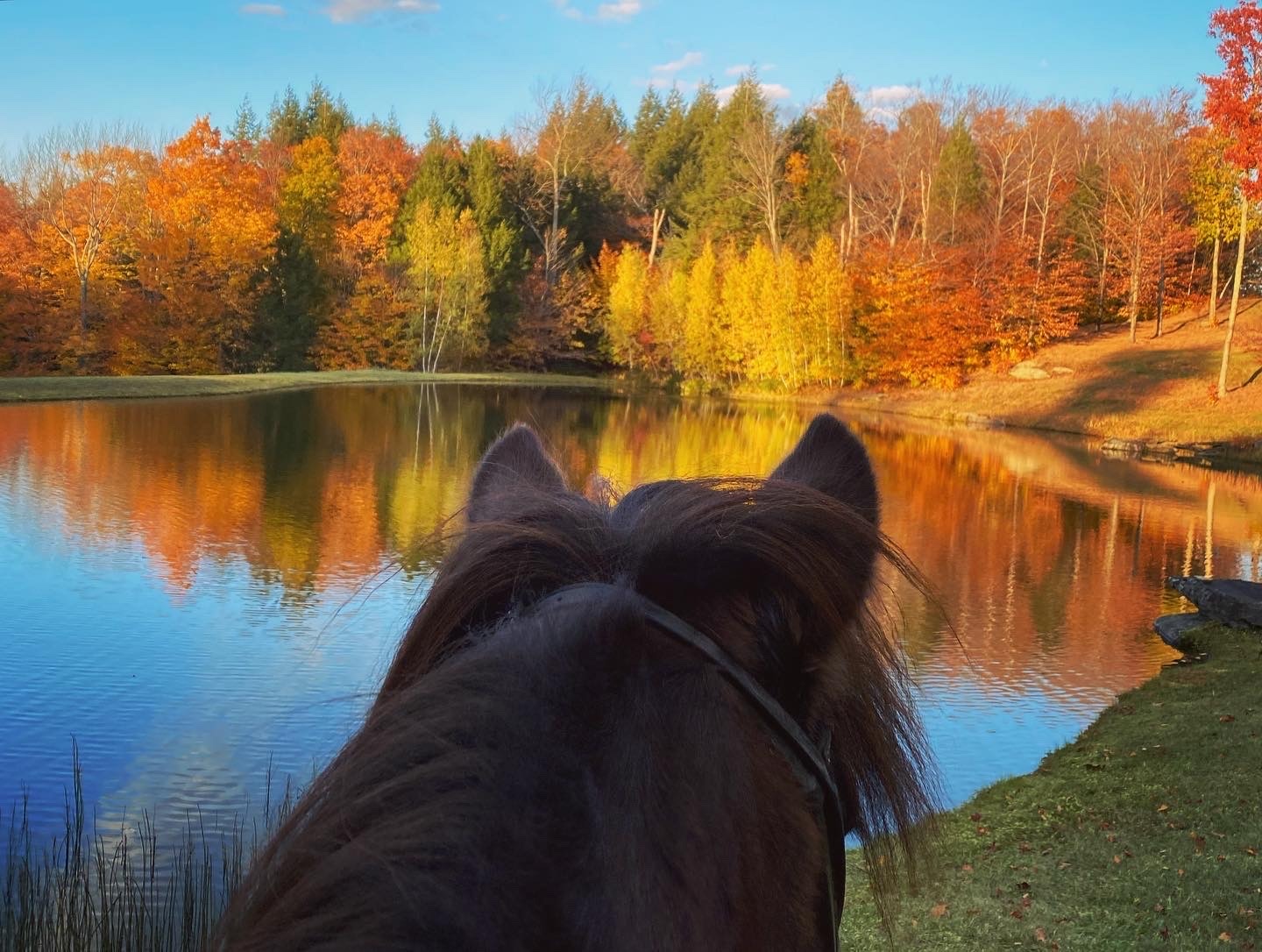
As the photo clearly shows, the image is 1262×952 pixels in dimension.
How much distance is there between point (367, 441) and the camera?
1939 cm

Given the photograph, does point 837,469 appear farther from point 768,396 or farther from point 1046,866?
point 768,396

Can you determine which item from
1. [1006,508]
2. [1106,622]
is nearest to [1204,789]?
[1106,622]

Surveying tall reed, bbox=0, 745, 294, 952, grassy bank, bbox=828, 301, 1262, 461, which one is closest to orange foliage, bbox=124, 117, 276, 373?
grassy bank, bbox=828, 301, 1262, 461

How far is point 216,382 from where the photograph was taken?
2916 cm

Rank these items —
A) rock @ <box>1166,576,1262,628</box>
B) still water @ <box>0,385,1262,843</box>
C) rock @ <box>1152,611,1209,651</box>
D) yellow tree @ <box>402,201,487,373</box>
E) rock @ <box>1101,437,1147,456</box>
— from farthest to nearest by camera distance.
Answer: yellow tree @ <box>402,201,487,373</box>
rock @ <box>1101,437,1147,456</box>
rock @ <box>1152,611,1209,651</box>
rock @ <box>1166,576,1262,628</box>
still water @ <box>0,385,1262,843</box>

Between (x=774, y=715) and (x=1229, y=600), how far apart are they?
9.97 meters

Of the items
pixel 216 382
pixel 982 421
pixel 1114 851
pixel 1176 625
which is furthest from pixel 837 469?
pixel 216 382

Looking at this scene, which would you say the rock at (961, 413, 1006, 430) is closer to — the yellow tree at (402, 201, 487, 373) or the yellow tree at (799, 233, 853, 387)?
the yellow tree at (799, 233, 853, 387)

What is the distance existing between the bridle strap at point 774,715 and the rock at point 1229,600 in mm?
9610

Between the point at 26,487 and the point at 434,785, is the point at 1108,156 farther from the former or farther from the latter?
the point at 434,785

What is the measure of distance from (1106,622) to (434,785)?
34.8ft

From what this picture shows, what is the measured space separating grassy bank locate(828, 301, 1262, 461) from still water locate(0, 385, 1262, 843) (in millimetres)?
3455

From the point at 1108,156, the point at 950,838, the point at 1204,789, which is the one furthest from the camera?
the point at 1108,156

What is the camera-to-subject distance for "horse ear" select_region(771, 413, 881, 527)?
102 cm
